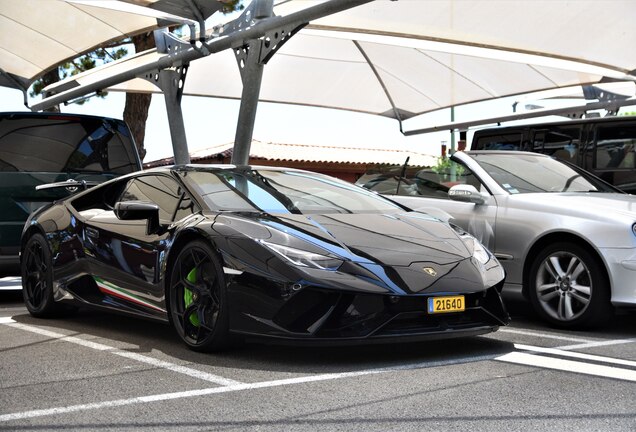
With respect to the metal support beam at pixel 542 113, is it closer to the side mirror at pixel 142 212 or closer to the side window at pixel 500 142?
the side window at pixel 500 142

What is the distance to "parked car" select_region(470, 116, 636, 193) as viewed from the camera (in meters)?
10.5

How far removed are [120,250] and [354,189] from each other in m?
1.84

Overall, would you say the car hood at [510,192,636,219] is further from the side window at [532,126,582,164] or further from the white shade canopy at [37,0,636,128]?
the white shade canopy at [37,0,636,128]

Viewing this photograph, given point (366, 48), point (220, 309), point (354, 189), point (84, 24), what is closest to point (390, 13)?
point (366, 48)

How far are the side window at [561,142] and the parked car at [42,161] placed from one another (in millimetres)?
5078

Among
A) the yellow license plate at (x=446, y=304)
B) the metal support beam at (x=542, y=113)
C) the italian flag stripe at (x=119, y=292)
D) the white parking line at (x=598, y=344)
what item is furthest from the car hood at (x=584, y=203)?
the metal support beam at (x=542, y=113)

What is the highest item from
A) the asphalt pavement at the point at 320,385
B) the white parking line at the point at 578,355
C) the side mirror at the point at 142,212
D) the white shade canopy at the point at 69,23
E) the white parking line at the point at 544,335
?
the white shade canopy at the point at 69,23

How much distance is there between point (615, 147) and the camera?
10.6 metres

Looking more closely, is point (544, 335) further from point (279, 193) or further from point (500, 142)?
point (500, 142)

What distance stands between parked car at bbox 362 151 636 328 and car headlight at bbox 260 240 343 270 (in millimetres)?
2614

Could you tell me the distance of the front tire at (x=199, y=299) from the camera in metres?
5.39

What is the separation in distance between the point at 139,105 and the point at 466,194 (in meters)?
15.2

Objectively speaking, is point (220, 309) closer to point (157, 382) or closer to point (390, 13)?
point (157, 382)

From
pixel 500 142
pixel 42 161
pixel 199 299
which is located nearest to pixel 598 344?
pixel 199 299
